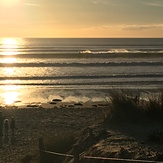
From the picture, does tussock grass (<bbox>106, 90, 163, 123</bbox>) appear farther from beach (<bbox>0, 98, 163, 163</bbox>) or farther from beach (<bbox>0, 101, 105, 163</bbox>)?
beach (<bbox>0, 101, 105, 163</bbox>)

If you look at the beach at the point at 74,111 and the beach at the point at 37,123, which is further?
the beach at the point at 37,123

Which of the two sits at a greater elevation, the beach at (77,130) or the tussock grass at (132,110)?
the tussock grass at (132,110)

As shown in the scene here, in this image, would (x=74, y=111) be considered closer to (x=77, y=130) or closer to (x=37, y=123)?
(x=37, y=123)

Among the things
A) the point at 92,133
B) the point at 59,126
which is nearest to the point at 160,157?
the point at 92,133

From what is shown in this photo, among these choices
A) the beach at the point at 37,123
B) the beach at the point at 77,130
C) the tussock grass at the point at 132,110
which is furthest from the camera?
the beach at the point at 37,123

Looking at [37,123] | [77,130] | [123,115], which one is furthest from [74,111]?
[123,115]

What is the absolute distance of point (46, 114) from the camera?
18.8 m

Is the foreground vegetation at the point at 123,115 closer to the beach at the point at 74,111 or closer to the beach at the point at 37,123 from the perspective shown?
the beach at the point at 74,111

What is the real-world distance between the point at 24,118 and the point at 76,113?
277cm

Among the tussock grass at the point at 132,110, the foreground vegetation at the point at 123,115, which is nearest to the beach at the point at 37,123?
the foreground vegetation at the point at 123,115

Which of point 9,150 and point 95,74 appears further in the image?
point 95,74

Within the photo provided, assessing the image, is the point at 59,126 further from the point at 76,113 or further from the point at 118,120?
the point at 118,120

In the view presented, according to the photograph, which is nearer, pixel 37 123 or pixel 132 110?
pixel 132 110

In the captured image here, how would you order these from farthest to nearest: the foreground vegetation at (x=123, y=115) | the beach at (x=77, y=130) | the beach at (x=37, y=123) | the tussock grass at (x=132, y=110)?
the beach at (x=37, y=123), the tussock grass at (x=132, y=110), the foreground vegetation at (x=123, y=115), the beach at (x=77, y=130)
